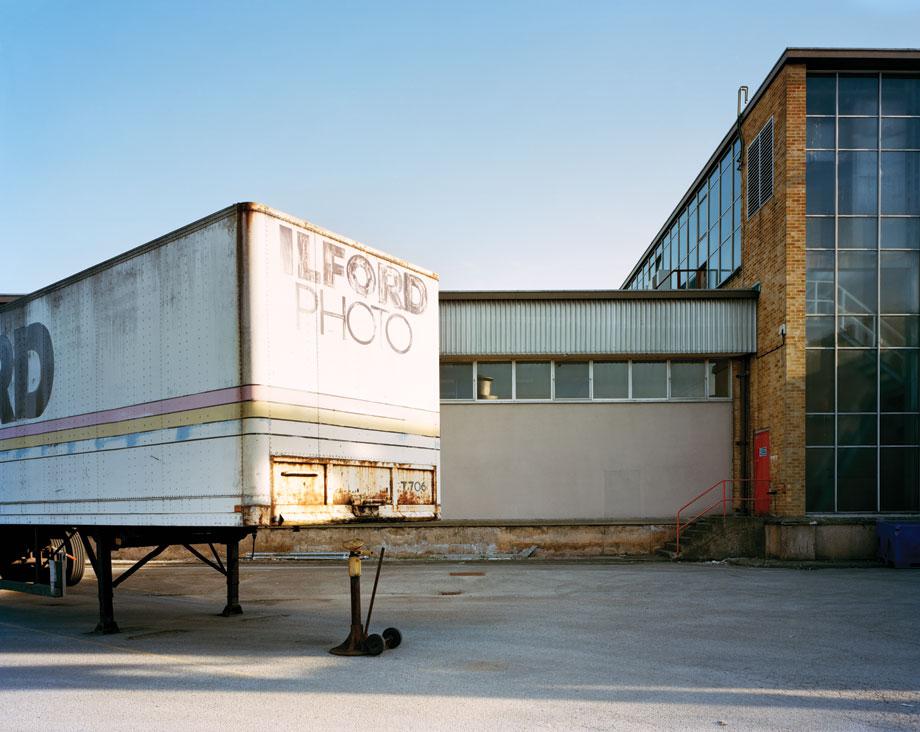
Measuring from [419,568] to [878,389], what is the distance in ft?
37.6

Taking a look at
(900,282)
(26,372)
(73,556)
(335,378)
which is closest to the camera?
(335,378)

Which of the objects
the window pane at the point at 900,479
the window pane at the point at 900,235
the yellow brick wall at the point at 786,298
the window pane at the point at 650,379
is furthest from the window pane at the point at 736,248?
the window pane at the point at 900,479

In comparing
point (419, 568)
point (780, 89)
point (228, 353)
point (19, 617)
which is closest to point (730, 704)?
point (228, 353)

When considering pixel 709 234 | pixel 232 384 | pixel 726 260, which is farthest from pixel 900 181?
pixel 232 384

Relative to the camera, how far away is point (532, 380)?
2270 centimetres

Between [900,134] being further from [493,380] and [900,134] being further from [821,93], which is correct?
[493,380]

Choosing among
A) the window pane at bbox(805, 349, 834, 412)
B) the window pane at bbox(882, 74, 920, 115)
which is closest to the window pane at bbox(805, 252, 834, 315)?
the window pane at bbox(805, 349, 834, 412)

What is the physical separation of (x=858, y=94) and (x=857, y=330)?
565 centimetres

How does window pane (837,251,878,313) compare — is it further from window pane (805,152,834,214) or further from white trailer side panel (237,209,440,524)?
white trailer side panel (237,209,440,524)

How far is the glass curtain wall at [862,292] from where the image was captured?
20281 mm

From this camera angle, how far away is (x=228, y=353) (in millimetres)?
8602

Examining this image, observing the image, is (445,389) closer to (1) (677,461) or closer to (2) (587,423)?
(2) (587,423)

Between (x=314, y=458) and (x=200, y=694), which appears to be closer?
(x=200, y=694)

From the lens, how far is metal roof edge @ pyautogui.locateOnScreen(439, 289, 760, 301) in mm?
21969
